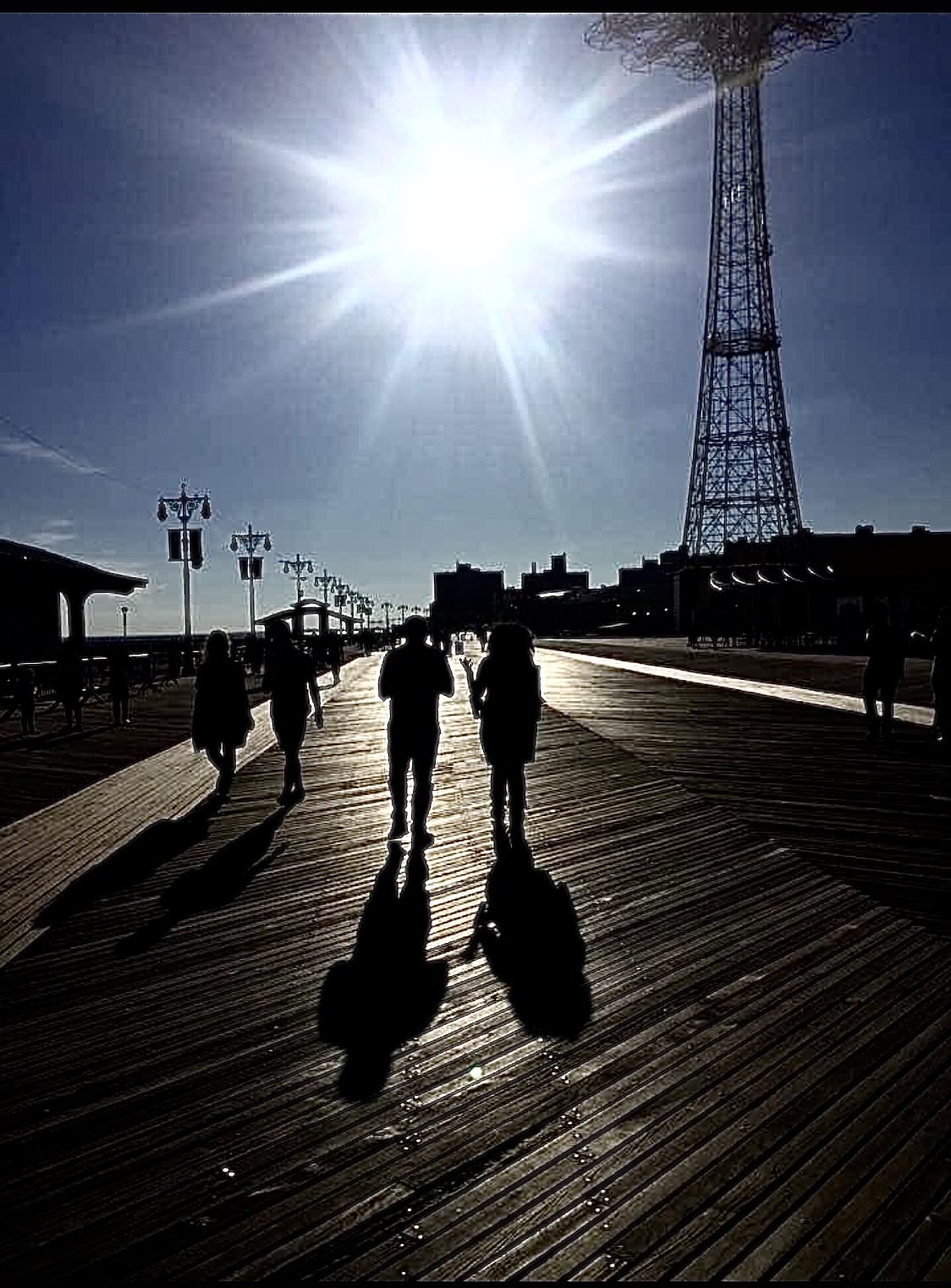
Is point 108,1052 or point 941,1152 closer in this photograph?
point 941,1152

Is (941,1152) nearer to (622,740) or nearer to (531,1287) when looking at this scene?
(531,1287)

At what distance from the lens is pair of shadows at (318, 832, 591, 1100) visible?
439 centimetres

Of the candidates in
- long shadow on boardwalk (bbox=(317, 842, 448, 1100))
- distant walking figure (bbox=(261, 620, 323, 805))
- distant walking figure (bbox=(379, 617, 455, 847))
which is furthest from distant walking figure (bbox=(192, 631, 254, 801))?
long shadow on boardwalk (bbox=(317, 842, 448, 1100))

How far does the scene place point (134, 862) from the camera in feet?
26.2

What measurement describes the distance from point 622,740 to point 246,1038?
1147cm

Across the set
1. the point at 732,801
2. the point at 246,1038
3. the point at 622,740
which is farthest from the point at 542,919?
the point at 622,740

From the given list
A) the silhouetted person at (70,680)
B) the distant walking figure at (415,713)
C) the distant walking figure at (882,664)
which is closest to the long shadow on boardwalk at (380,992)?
the distant walking figure at (415,713)

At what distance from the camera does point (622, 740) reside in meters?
15.4

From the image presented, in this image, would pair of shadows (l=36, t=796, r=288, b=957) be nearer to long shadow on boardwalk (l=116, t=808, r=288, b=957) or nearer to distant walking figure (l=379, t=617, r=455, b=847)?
long shadow on boardwalk (l=116, t=808, r=288, b=957)

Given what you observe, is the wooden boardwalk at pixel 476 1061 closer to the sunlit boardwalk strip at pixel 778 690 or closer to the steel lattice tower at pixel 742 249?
the sunlit boardwalk strip at pixel 778 690

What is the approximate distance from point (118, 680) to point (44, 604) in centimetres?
1896

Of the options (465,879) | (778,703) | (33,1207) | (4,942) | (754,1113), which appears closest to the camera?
(33,1207)

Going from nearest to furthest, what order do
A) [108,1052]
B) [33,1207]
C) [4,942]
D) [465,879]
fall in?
[33,1207]
[108,1052]
[4,942]
[465,879]

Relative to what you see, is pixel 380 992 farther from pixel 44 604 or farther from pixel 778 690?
pixel 44 604
